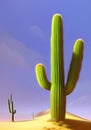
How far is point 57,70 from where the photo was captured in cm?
952

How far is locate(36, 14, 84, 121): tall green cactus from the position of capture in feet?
31.2

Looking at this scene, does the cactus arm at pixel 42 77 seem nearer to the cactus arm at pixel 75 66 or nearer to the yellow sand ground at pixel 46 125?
the cactus arm at pixel 75 66

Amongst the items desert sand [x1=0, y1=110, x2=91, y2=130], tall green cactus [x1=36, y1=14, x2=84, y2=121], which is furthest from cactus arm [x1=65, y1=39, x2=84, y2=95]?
desert sand [x1=0, y1=110, x2=91, y2=130]

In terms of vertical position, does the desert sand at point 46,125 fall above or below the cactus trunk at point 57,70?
below

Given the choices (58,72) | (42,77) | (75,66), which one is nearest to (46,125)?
(42,77)

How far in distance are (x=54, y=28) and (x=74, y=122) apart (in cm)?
291

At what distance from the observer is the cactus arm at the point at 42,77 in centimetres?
939

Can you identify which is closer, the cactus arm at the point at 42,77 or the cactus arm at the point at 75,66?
the cactus arm at the point at 42,77

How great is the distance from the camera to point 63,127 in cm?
948

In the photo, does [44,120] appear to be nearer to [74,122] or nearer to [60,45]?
[74,122]

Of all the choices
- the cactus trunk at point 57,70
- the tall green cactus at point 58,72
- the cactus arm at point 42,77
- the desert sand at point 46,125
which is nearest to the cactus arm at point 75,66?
the tall green cactus at point 58,72

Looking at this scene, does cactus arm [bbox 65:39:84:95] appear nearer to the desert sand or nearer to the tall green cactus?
→ the tall green cactus

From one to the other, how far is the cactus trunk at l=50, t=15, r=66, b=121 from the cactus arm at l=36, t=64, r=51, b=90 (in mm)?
156

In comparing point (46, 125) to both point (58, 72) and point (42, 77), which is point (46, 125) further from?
point (58, 72)
